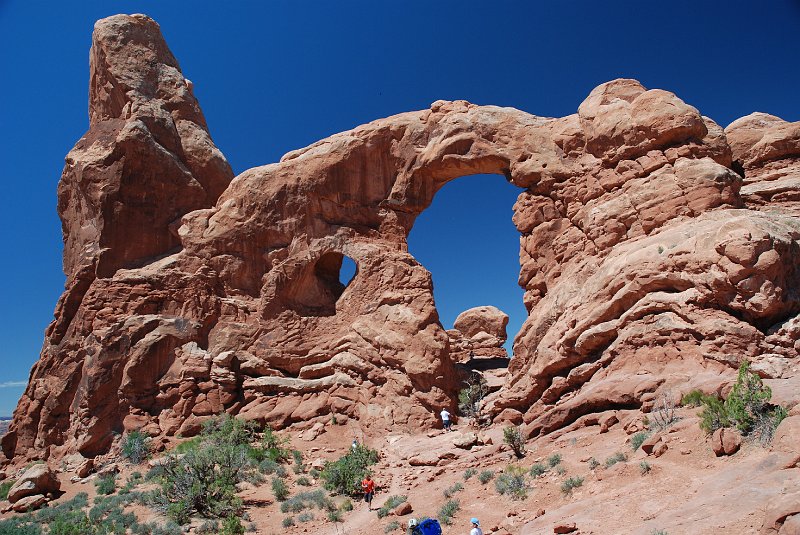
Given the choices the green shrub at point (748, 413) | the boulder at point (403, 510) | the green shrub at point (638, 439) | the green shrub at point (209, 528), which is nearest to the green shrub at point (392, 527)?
the boulder at point (403, 510)

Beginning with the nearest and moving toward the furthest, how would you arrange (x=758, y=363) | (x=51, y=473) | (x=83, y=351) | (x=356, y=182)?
(x=758, y=363), (x=51, y=473), (x=83, y=351), (x=356, y=182)

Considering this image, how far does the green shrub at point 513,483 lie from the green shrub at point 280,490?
6.33 m

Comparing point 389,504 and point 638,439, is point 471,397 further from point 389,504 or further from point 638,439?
point 638,439

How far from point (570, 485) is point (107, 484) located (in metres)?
13.9

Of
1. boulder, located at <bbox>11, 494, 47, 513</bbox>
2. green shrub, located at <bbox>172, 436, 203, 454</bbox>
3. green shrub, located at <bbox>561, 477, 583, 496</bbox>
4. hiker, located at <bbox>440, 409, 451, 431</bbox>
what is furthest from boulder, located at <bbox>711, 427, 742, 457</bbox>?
boulder, located at <bbox>11, 494, 47, 513</bbox>

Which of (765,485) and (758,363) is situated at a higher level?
(758,363)

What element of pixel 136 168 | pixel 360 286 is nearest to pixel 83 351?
pixel 136 168

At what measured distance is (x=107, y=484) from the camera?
52.6 ft

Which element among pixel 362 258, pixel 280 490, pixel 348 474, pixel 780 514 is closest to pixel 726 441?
pixel 780 514

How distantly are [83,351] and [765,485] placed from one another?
75.5 ft

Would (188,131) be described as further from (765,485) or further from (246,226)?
(765,485)

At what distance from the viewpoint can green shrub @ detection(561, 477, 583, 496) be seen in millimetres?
9531

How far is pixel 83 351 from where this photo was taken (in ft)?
70.3

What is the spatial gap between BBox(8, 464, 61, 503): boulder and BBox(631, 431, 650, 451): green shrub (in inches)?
664
